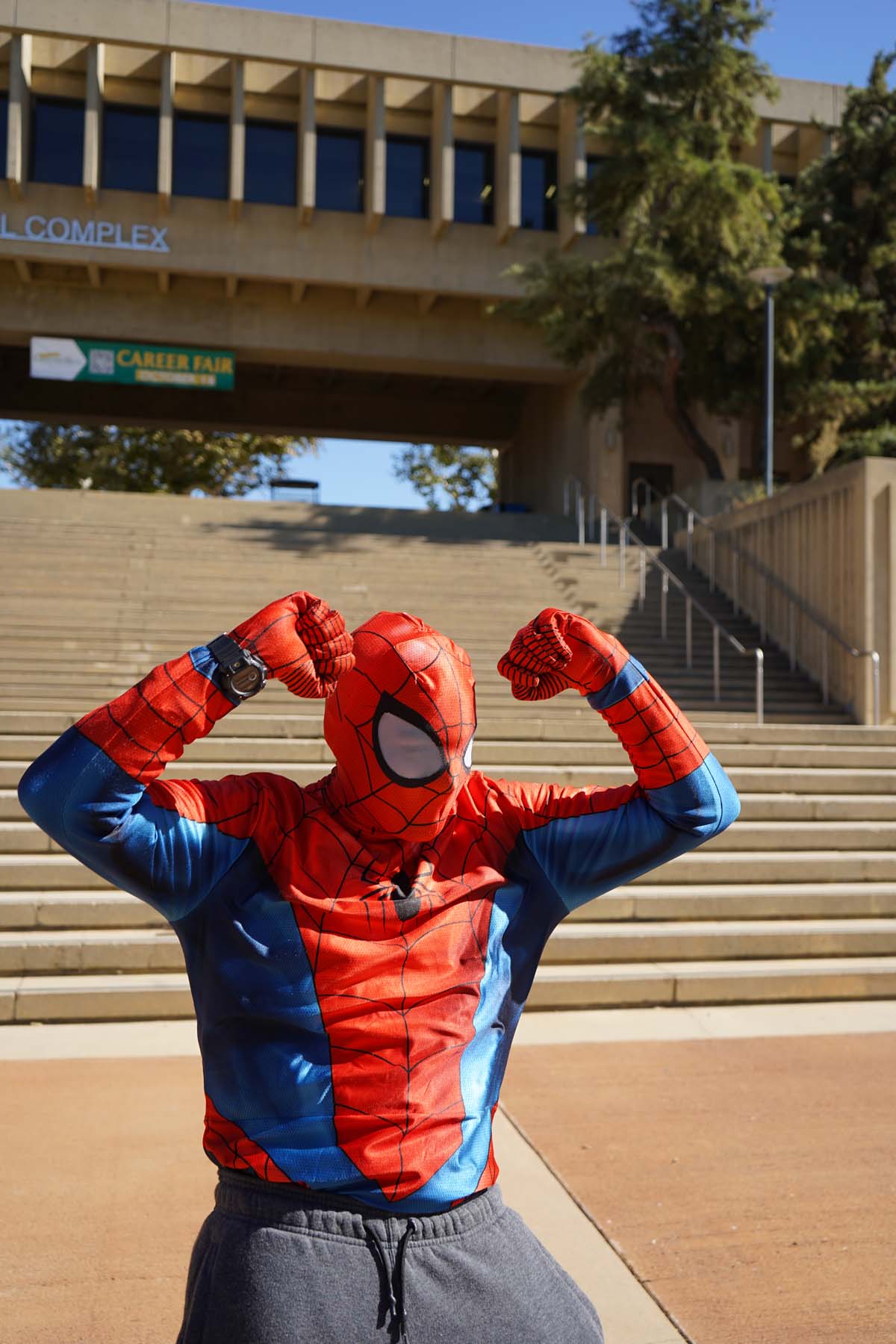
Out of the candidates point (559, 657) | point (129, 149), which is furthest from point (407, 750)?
point (129, 149)

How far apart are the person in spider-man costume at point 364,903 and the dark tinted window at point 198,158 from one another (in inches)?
879

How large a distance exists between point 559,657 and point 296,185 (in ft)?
74.0

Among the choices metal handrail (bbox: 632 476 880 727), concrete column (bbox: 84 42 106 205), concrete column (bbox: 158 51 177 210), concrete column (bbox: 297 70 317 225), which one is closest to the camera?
metal handrail (bbox: 632 476 880 727)

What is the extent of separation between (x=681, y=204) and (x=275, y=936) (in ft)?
56.3

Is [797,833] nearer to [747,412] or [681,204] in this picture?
[681,204]

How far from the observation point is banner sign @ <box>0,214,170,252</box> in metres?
20.4

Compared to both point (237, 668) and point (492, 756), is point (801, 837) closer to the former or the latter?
point (492, 756)

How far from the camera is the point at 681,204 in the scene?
16797 millimetres

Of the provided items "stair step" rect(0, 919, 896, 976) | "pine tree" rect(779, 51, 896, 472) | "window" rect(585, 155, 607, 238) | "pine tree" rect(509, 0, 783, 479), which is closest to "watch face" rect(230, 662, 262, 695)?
"stair step" rect(0, 919, 896, 976)

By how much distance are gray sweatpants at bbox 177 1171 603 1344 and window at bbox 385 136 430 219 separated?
74.8ft

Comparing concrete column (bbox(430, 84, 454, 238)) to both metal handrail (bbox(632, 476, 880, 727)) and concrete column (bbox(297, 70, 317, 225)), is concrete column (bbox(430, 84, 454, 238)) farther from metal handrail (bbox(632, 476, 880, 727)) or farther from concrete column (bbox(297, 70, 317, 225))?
metal handrail (bbox(632, 476, 880, 727))

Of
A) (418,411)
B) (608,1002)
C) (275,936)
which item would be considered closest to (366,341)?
(418,411)

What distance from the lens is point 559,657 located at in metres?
1.74

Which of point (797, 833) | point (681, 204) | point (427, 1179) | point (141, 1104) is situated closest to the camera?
point (427, 1179)
